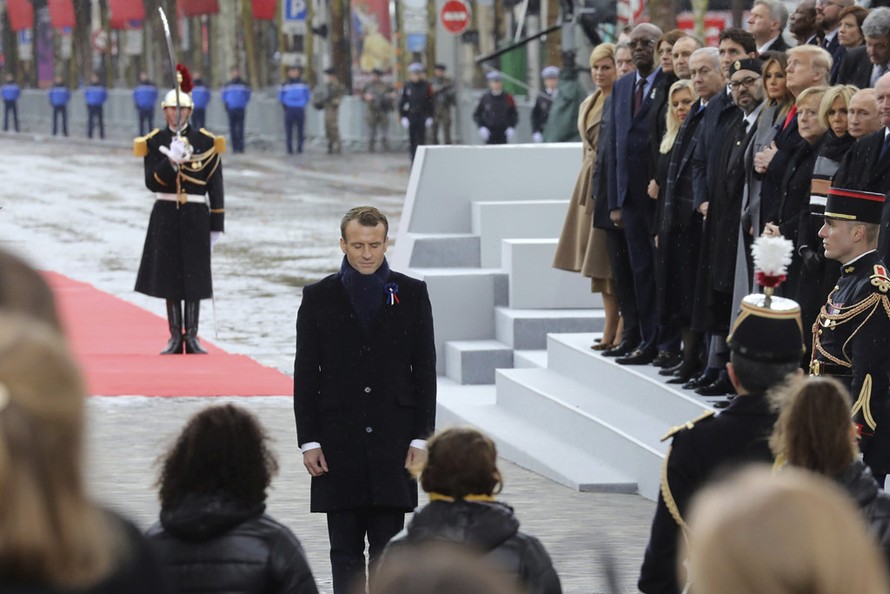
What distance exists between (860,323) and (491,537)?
316 cm

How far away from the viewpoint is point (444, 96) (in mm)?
35344

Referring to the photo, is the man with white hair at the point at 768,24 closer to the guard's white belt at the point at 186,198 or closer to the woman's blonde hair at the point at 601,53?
the woman's blonde hair at the point at 601,53

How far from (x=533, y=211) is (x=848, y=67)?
4103 mm

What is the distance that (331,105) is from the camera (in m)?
39.5

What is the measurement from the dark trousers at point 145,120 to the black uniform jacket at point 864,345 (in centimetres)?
4111

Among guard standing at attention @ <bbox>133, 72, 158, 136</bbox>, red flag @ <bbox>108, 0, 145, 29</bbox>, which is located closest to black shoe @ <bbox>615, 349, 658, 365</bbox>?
guard standing at attention @ <bbox>133, 72, 158, 136</bbox>

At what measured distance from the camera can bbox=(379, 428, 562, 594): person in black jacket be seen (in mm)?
3891

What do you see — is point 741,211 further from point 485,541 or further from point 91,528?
point 91,528

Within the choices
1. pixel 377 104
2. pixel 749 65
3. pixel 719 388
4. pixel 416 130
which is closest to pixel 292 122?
pixel 377 104

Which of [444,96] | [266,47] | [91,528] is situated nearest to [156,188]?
[91,528]

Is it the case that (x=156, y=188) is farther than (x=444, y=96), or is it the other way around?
(x=444, y=96)

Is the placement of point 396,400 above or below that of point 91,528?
below

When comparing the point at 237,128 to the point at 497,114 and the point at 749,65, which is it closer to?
the point at 497,114

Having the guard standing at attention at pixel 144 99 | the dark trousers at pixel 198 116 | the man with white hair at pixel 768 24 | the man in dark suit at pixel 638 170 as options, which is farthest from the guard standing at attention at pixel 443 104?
the man with white hair at pixel 768 24
